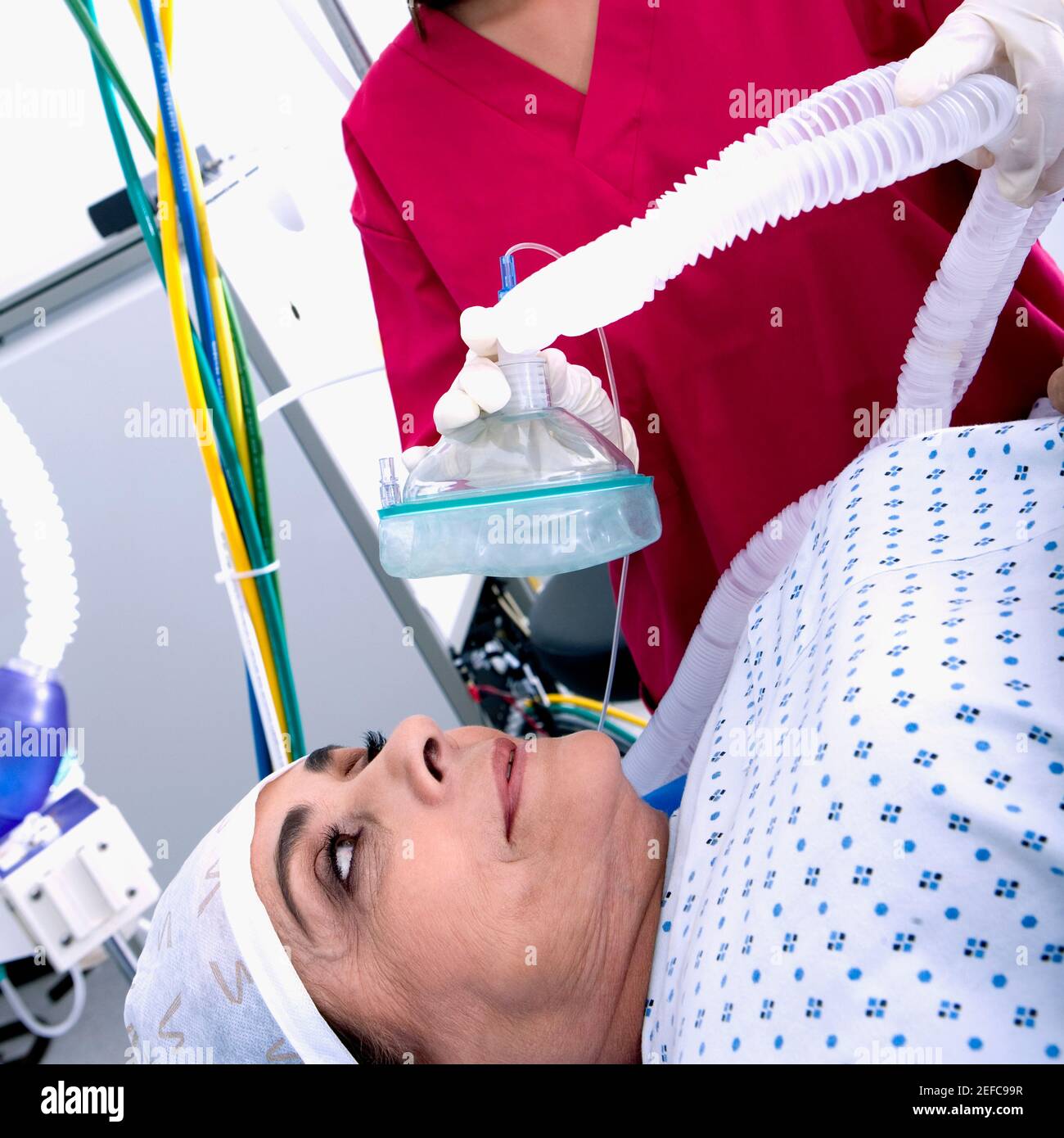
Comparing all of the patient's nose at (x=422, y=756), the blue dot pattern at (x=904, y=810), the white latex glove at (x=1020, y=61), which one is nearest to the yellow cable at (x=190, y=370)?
the patient's nose at (x=422, y=756)

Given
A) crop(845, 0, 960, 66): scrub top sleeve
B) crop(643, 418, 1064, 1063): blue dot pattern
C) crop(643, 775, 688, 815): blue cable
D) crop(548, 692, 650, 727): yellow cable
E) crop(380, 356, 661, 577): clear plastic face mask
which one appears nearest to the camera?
crop(643, 418, 1064, 1063): blue dot pattern

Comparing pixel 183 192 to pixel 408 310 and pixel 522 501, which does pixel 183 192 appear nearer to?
pixel 408 310

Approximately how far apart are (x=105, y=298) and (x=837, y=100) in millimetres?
1321

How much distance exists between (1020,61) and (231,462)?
31.6 inches

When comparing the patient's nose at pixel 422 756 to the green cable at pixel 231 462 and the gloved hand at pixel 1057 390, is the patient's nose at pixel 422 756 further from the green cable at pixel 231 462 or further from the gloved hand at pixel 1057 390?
the gloved hand at pixel 1057 390

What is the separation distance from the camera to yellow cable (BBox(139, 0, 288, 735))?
910 millimetres

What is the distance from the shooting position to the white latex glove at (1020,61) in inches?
27.0

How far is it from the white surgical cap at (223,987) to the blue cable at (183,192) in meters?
0.50

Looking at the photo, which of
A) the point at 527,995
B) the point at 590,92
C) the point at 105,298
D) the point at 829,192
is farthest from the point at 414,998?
the point at 105,298

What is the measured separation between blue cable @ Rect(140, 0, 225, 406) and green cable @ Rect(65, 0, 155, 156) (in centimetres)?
5

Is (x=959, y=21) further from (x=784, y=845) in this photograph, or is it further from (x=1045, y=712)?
(x=784, y=845)

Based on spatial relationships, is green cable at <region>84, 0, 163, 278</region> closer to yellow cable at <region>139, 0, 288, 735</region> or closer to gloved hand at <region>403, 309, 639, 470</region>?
yellow cable at <region>139, 0, 288, 735</region>

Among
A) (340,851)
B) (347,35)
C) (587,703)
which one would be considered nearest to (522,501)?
(340,851)

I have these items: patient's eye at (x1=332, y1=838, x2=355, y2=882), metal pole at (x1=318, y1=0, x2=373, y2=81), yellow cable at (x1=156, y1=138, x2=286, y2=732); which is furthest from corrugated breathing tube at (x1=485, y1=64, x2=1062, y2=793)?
metal pole at (x1=318, y1=0, x2=373, y2=81)
